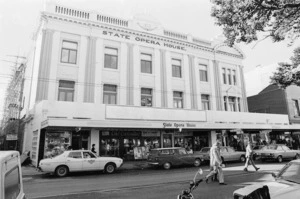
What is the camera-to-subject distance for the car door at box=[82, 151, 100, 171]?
13000mm

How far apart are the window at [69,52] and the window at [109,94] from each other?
139 inches

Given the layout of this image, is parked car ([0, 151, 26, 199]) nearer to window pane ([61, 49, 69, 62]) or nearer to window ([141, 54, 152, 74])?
window pane ([61, 49, 69, 62])

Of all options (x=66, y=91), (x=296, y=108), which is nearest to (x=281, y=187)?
(x=66, y=91)

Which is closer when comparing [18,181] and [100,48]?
[18,181]

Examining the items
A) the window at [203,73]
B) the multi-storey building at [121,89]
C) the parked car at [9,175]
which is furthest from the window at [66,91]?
the parked car at [9,175]

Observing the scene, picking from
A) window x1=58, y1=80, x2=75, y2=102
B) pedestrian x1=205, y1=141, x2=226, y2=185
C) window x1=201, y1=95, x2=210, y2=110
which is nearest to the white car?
window x1=58, y1=80, x2=75, y2=102

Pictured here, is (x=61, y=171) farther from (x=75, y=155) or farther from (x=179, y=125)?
(x=179, y=125)

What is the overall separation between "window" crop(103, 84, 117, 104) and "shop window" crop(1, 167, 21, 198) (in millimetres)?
15933

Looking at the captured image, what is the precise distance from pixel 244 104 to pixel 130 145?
15.3m

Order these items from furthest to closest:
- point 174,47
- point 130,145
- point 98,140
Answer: point 174,47 → point 130,145 → point 98,140

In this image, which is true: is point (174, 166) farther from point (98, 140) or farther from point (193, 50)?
point (193, 50)

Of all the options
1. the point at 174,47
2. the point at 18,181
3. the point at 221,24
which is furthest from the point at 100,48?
the point at 18,181

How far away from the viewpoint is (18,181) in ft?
10.9

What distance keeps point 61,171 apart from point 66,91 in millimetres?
7467
